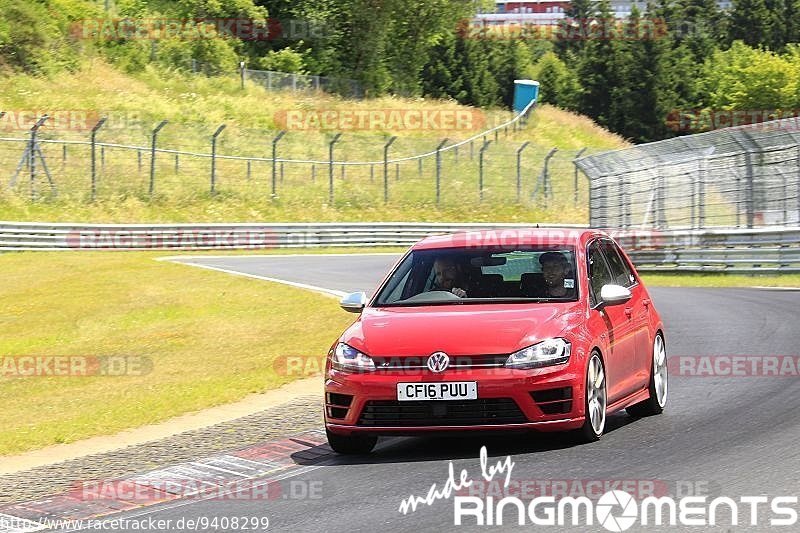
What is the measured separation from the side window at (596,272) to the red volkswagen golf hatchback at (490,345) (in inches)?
0.8

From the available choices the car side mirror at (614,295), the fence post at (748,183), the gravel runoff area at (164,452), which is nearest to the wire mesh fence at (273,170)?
the fence post at (748,183)

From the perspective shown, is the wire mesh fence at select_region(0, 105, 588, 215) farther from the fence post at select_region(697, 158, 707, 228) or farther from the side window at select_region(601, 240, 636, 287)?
the side window at select_region(601, 240, 636, 287)

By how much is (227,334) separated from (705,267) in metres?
14.1

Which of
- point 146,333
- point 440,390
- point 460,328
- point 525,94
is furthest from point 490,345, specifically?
point 525,94

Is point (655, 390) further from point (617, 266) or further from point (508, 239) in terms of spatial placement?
point (508, 239)

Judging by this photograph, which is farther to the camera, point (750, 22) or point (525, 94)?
point (750, 22)

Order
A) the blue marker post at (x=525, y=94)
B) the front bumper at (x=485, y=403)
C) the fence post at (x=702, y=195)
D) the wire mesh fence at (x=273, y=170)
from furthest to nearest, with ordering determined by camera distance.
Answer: the blue marker post at (x=525, y=94) < the wire mesh fence at (x=273, y=170) < the fence post at (x=702, y=195) < the front bumper at (x=485, y=403)

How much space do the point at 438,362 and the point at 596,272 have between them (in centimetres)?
206

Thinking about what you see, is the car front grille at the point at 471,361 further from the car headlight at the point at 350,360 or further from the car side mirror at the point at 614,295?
the car side mirror at the point at 614,295

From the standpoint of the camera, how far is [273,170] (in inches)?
1881

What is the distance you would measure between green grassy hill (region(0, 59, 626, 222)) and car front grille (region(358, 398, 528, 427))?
34928 millimetres

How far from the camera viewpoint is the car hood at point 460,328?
29.2 ft

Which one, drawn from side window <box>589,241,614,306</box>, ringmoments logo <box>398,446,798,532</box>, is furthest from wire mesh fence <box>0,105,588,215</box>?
ringmoments logo <box>398,446,798,532</box>

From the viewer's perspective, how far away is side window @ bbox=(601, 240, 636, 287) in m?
10.9
